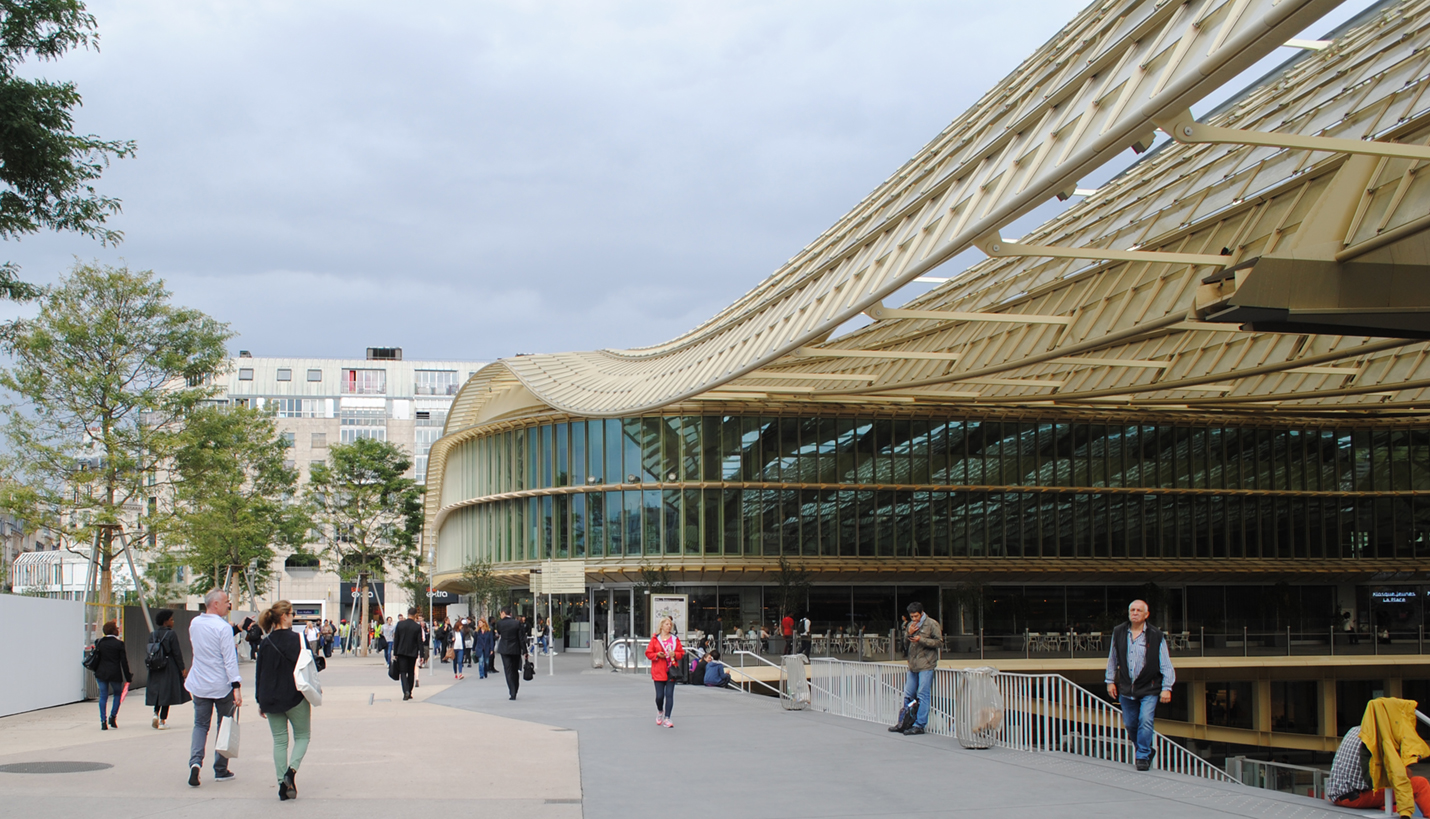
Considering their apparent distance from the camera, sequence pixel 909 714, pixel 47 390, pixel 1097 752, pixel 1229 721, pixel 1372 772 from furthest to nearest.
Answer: pixel 1229 721
pixel 47 390
pixel 909 714
pixel 1097 752
pixel 1372 772

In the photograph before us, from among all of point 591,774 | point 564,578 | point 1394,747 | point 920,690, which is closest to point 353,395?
point 564,578

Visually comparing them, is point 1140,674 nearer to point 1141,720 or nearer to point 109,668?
point 1141,720

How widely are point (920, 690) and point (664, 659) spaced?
3259 millimetres

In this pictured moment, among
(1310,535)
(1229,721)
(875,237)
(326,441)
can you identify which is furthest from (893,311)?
(326,441)

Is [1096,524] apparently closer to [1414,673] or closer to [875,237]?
[1414,673]

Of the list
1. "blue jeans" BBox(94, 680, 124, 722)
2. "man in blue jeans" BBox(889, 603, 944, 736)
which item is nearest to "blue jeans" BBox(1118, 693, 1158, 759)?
"man in blue jeans" BBox(889, 603, 944, 736)

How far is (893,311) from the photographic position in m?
22.1

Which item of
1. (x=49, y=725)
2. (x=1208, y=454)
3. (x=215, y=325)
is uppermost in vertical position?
(x=215, y=325)

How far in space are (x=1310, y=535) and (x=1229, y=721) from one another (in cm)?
1227

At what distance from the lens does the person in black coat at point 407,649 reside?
21.8 m

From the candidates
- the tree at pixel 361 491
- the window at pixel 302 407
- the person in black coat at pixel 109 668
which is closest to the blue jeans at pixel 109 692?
the person in black coat at pixel 109 668

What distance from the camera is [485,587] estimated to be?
47.7 meters

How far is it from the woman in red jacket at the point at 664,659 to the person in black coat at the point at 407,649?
666 centimetres

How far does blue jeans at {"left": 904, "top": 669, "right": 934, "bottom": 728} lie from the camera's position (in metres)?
15.1
